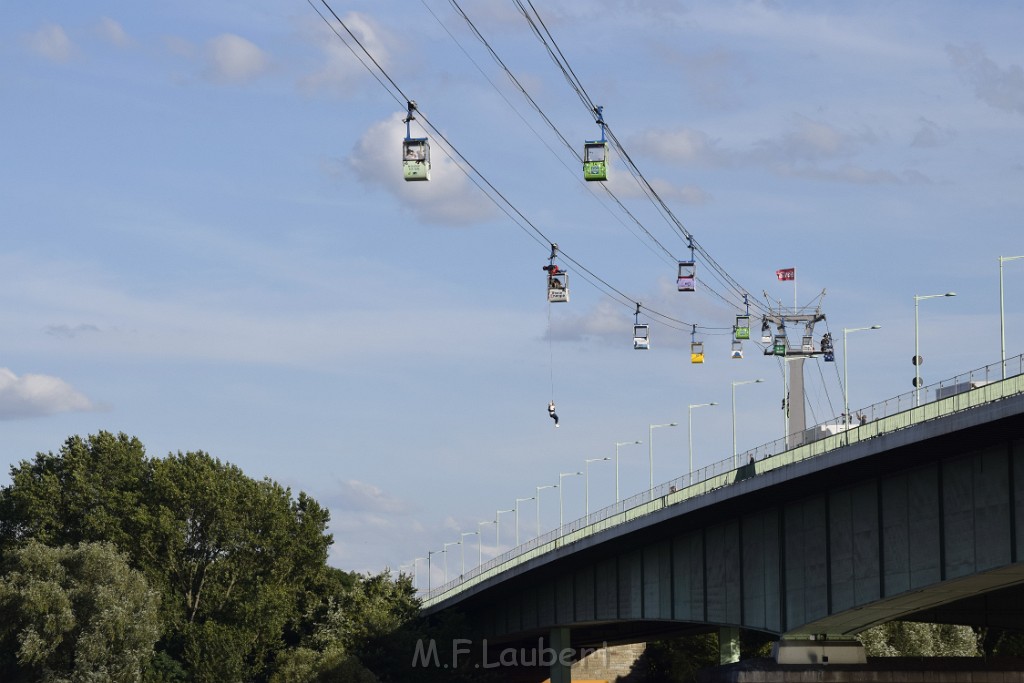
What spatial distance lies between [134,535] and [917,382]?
5893 centimetres

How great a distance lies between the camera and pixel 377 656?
11212 cm

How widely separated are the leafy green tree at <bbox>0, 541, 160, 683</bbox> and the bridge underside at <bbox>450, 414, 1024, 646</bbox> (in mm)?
27940

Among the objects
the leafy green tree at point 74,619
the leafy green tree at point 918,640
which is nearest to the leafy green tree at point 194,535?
the leafy green tree at point 74,619

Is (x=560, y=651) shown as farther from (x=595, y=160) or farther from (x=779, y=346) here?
(x=595, y=160)

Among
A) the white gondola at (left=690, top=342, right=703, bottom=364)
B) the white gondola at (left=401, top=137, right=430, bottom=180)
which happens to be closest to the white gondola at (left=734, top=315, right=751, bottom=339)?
the white gondola at (left=690, top=342, right=703, bottom=364)

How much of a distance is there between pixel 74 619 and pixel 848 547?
171 ft

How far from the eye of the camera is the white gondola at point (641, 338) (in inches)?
3292

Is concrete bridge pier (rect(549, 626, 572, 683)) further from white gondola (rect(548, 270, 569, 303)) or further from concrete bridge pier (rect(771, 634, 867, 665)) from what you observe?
white gondola (rect(548, 270, 569, 303))

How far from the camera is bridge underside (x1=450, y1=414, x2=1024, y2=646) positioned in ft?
194

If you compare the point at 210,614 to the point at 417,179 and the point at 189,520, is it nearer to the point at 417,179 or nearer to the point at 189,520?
the point at 189,520

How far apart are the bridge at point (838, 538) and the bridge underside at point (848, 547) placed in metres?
0.08

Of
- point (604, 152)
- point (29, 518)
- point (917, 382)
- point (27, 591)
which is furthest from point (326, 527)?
point (604, 152)

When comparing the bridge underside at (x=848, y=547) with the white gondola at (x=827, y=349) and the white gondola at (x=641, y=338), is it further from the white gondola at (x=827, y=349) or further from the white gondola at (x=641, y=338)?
the white gondola at (x=827, y=349)

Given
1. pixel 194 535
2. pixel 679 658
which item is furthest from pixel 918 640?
pixel 194 535
